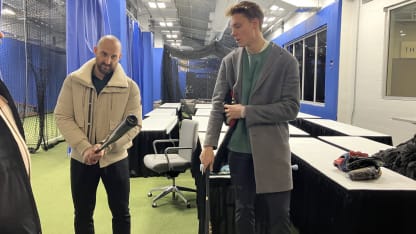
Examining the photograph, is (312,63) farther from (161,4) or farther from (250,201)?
(250,201)

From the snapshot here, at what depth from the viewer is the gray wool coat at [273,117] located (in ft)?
4.77

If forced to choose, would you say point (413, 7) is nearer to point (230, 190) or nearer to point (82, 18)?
point (230, 190)

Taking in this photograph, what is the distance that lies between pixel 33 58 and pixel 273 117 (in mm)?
6265

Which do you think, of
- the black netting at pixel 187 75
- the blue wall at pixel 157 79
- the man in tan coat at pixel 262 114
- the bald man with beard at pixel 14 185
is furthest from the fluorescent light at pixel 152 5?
the bald man with beard at pixel 14 185

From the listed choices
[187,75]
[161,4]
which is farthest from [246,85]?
[187,75]

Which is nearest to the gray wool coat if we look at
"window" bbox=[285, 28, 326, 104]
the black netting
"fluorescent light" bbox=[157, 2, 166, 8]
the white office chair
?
the white office chair

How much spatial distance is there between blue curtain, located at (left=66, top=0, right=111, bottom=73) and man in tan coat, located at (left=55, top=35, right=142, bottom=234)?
2747 millimetres

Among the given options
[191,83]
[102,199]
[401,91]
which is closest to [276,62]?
[102,199]

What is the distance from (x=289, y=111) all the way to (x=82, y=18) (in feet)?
12.1

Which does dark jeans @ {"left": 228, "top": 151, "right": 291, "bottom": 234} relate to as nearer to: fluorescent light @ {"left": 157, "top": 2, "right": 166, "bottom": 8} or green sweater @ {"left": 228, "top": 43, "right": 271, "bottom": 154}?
green sweater @ {"left": 228, "top": 43, "right": 271, "bottom": 154}

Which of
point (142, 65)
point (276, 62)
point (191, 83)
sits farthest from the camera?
point (191, 83)

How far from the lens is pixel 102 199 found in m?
3.33

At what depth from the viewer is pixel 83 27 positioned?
14.5 ft

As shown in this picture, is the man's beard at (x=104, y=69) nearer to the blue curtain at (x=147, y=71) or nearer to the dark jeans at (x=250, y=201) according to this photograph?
the dark jeans at (x=250, y=201)
